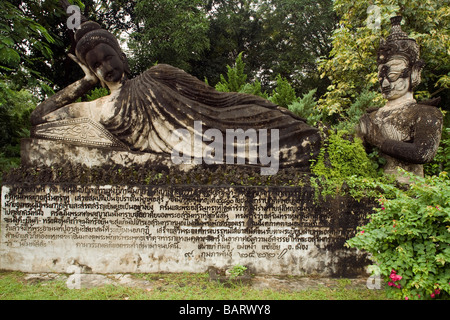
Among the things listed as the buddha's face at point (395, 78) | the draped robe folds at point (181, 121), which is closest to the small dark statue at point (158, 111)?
the draped robe folds at point (181, 121)

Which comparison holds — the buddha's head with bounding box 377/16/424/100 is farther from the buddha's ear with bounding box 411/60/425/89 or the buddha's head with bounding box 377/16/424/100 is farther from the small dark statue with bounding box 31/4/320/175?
the small dark statue with bounding box 31/4/320/175

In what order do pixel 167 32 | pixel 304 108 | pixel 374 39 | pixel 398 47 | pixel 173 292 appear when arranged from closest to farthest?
pixel 173 292 → pixel 398 47 → pixel 304 108 → pixel 374 39 → pixel 167 32

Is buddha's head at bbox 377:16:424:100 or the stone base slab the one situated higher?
buddha's head at bbox 377:16:424:100

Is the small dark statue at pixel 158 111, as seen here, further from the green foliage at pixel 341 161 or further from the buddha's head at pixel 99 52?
the green foliage at pixel 341 161

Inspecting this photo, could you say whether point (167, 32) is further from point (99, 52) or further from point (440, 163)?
point (440, 163)

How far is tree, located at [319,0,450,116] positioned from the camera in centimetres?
785

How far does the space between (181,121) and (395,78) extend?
113 inches

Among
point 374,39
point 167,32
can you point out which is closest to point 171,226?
point 374,39

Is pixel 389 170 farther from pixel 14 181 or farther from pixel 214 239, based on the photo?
pixel 14 181

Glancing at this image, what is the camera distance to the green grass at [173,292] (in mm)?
3240

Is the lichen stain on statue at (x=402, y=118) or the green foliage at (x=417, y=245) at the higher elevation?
the lichen stain on statue at (x=402, y=118)

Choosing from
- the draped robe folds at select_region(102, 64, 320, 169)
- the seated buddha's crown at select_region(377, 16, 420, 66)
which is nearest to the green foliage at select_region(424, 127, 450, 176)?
the seated buddha's crown at select_region(377, 16, 420, 66)

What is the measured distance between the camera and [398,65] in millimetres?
4473

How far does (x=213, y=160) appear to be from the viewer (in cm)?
441
